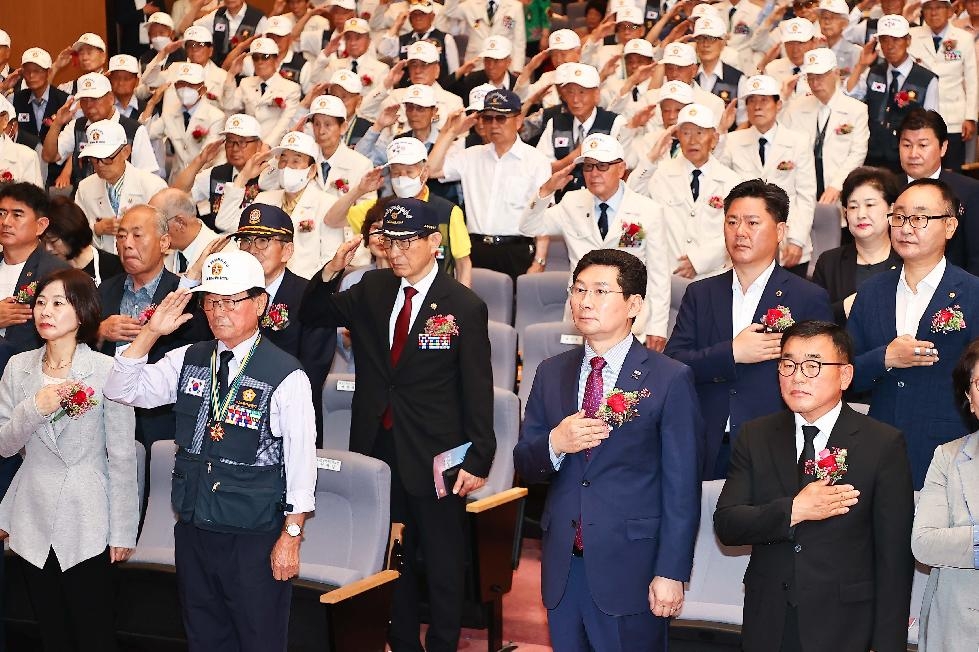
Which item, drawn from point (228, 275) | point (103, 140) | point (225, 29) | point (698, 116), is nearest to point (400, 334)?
point (228, 275)

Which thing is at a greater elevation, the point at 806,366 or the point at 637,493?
the point at 806,366

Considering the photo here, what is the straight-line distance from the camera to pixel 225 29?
1306cm

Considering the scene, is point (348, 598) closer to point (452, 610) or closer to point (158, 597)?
point (452, 610)

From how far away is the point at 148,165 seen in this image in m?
9.32

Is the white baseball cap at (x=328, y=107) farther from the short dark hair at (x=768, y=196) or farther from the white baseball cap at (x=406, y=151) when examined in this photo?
the short dark hair at (x=768, y=196)

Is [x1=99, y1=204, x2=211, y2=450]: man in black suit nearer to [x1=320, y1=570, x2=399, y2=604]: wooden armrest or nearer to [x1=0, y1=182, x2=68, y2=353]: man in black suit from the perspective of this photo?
[x1=0, y1=182, x2=68, y2=353]: man in black suit

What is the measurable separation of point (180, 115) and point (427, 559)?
7094 mm

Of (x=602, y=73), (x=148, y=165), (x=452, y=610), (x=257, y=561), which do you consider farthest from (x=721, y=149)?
(x=257, y=561)

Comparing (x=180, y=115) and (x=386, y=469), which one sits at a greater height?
(x=180, y=115)

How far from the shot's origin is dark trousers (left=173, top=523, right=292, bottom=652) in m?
4.04

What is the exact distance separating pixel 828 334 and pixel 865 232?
1.76 meters

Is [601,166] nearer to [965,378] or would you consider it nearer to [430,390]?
[430,390]

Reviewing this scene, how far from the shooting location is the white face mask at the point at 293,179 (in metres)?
7.25

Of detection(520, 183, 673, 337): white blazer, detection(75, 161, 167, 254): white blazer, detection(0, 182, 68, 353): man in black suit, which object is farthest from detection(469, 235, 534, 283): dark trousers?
detection(0, 182, 68, 353): man in black suit
